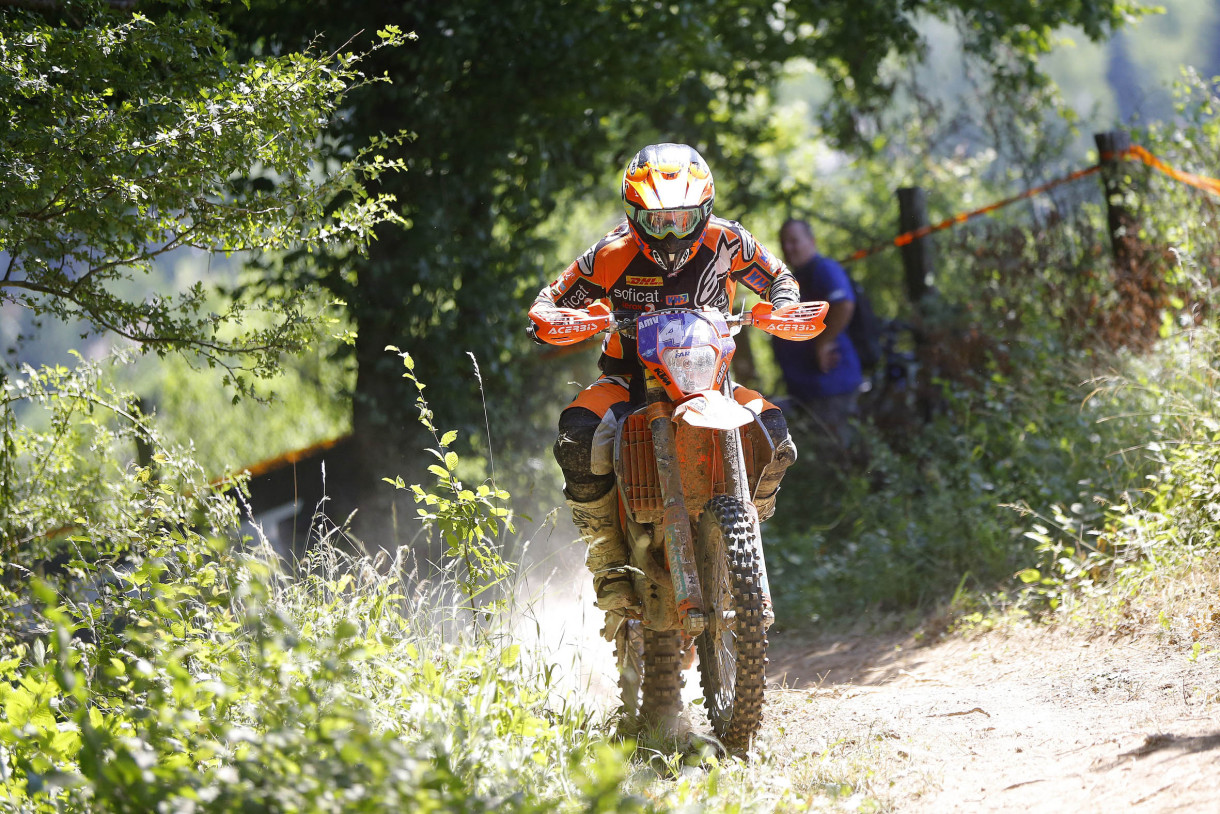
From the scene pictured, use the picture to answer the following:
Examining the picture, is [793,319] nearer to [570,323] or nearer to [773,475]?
[773,475]

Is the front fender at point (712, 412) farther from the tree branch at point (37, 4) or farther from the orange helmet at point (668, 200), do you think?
the tree branch at point (37, 4)

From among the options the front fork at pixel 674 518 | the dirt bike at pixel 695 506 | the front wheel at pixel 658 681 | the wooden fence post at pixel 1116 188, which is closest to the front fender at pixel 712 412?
the dirt bike at pixel 695 506

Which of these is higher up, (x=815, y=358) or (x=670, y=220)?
(x=670, y=220)

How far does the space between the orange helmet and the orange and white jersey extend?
10cm

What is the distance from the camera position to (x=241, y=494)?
14.1ft

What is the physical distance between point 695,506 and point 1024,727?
1.38 meters

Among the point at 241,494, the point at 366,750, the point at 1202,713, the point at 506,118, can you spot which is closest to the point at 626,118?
the point at 506,118

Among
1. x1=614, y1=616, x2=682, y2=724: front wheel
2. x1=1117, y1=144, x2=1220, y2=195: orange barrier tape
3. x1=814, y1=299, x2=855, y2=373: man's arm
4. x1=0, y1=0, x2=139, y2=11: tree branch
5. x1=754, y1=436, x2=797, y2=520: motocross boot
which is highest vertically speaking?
x1=0, y1=0, x2=139, y2=11: tree branch

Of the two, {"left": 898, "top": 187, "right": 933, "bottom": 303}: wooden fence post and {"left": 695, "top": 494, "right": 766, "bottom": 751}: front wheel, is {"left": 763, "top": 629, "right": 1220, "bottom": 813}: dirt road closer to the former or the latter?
{"left": 695, "top": 494, "right": 766, "bottom": 751}: front wheel

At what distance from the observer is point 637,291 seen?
4188 mm

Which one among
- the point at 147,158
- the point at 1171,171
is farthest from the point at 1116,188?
the point at 147,158

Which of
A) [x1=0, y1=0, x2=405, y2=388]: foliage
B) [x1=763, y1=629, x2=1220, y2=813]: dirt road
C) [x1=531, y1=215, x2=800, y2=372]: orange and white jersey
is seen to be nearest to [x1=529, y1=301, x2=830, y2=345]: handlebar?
[x1=531, y1=215, x2=800, y2=372]: orange and white jersey

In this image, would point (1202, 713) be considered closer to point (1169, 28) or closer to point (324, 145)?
point (324, 145)

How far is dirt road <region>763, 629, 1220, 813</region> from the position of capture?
3.07 m
